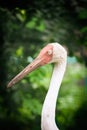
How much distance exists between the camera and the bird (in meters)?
5.73

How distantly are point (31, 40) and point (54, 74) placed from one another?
7.71 ft

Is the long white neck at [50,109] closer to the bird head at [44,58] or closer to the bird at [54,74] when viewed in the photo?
the bird at [54,74]

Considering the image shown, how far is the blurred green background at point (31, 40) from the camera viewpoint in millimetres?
7887

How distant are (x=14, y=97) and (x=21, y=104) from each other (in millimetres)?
229

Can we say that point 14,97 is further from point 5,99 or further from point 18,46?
point 18,46

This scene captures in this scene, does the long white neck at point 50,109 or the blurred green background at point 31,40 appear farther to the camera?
the blurred green background at point 31,40

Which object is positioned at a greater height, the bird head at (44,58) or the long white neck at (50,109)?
the bird head at (44,58)

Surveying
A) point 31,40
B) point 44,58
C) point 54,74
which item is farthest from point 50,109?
point 31,40

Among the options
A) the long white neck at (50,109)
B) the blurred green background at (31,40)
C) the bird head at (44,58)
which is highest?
the blurred green background at (31,40)

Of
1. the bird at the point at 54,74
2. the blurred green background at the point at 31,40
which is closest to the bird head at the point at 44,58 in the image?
the bird at the point at 54,74

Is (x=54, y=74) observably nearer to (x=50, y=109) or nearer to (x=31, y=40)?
(x=50, y=109)

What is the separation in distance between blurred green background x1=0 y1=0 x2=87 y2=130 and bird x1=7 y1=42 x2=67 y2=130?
1.77 metres

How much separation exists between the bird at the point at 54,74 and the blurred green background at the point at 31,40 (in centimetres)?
177

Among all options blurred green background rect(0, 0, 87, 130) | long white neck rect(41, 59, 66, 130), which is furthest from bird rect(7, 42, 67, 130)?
blurred green background rect(0, 0, 87, 130)
